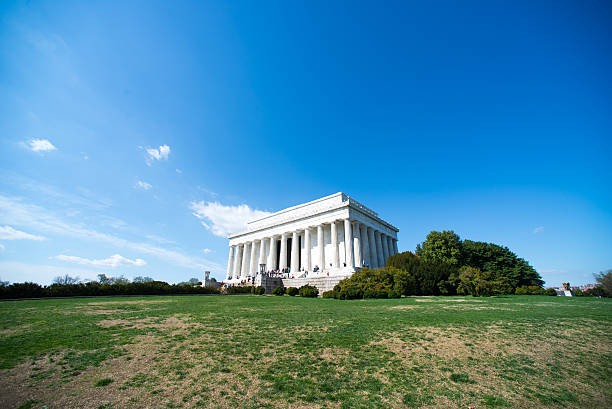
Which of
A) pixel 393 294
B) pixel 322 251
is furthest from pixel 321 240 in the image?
pixel 393 294

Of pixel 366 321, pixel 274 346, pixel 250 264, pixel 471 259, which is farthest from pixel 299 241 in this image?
pixel 274 346

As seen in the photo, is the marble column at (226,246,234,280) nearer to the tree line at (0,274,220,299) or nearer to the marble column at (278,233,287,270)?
the marble column at (278,233,287,270)

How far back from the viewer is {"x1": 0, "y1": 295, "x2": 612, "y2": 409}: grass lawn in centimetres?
508

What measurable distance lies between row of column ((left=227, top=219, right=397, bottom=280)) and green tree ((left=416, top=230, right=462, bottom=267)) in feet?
27.6

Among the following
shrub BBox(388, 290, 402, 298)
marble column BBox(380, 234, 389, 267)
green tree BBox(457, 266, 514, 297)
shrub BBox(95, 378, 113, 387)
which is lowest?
shrub BBox(95, 378, 113, 387)

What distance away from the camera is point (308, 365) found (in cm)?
648

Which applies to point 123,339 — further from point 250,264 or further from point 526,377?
point 250,264

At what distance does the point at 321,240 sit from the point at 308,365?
40.0m

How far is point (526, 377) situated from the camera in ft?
19.7

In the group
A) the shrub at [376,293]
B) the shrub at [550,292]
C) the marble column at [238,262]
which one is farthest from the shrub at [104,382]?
the marble column at [238,262]

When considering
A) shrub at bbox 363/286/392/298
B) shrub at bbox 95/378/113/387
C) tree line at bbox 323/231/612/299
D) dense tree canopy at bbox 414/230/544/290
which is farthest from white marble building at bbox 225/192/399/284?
shrub at bbox 95/378/113/387

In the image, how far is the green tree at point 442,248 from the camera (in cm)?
4447

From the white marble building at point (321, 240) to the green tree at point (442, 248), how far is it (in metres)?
8.54

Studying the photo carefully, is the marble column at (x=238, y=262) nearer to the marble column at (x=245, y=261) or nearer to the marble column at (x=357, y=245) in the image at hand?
the marble column at (x=245, y=261)
